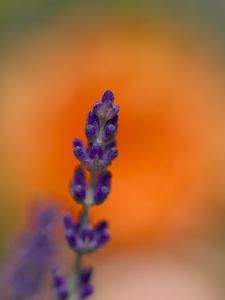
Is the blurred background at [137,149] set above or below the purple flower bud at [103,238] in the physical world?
above

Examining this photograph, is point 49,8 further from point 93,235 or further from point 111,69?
point 93,235

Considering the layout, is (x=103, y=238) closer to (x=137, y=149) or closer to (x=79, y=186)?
(x=79, y=186)

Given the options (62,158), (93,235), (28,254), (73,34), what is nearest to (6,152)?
(62,158)

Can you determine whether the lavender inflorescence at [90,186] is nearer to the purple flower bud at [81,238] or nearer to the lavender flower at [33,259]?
the purple flower bud at [81,238]

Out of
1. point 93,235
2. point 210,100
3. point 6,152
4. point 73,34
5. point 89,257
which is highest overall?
point 73,34

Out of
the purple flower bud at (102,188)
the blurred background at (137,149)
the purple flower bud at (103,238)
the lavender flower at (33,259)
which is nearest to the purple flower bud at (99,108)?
the purple flower bud at (102,188)

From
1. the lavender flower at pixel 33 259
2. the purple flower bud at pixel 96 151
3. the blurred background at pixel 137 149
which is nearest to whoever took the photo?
the purple flower bud at pixel 96 151

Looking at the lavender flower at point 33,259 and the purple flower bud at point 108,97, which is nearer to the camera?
the purple flower bud at point 108,97

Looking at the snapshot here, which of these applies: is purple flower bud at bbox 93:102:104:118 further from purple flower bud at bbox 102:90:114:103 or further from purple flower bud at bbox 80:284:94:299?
purple flower bud at bbox 80:284:94:299
